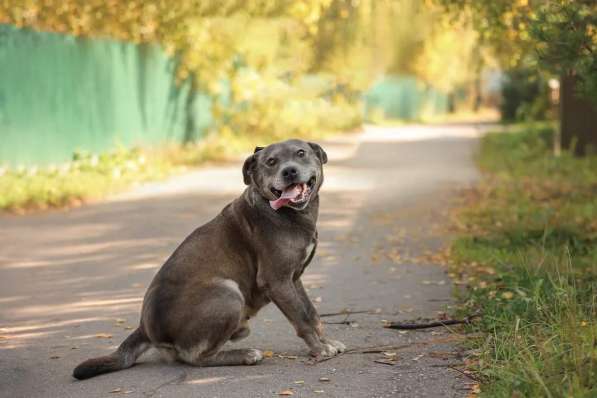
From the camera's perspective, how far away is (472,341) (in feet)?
20.2

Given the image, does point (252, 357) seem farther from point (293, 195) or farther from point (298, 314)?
point (293, 195)

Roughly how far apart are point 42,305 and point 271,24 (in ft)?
52.3

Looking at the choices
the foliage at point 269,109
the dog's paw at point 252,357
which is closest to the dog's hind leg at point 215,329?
the dog's paw at point 252,357

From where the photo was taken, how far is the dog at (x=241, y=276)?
18.9ft

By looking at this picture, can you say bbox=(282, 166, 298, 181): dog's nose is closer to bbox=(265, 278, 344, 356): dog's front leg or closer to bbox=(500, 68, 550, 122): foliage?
bbox=(265, 278, 344, 356): dog's front leg

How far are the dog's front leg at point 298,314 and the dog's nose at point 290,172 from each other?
65cm

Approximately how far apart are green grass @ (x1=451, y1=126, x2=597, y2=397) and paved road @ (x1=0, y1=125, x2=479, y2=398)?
1.14 ft

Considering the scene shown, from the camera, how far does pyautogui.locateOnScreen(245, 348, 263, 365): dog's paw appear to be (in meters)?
5.95

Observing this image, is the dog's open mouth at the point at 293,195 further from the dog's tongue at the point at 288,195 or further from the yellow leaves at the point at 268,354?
the yellow leaves at the point at 268,354

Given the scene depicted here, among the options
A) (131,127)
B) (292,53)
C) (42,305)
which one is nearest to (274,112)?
(292,53)

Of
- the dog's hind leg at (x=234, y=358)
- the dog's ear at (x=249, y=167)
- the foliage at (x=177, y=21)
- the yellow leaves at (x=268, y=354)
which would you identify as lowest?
the yellow leaves at (x=268, y=354)

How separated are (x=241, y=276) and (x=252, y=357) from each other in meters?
0.50

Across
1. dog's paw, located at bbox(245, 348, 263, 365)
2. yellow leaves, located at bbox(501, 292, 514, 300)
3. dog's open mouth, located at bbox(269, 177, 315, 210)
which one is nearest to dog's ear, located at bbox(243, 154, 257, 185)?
dog's open mouth, located at bbox(269, 177, 315, 210)

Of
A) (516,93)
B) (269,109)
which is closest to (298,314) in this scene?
(269,109)
